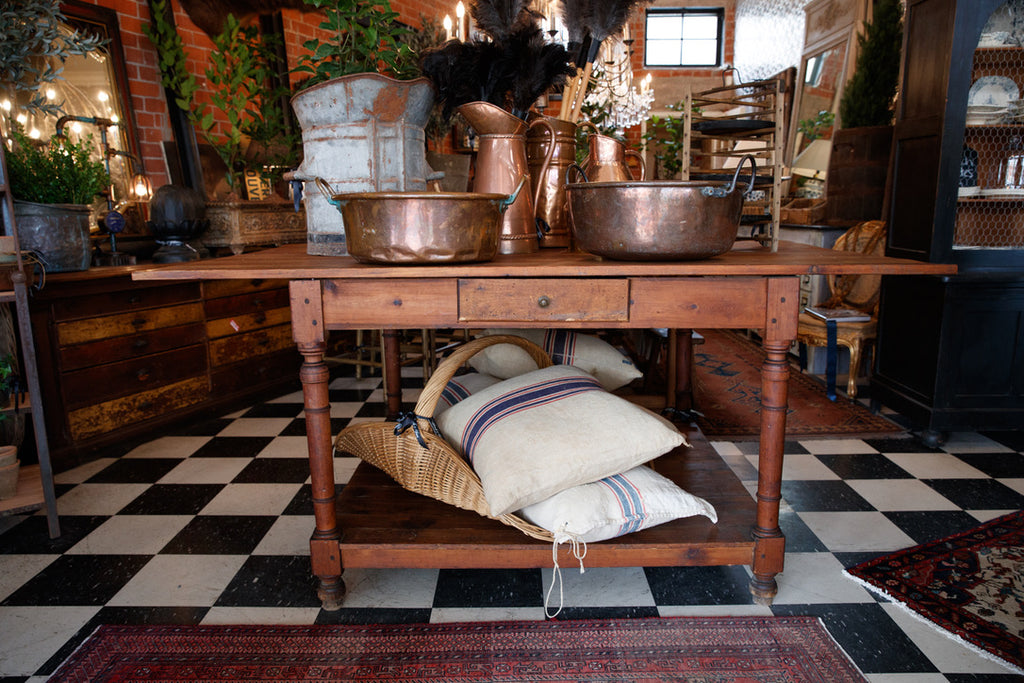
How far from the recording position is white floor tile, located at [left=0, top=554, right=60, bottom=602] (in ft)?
6.19

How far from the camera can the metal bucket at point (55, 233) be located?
2.45m

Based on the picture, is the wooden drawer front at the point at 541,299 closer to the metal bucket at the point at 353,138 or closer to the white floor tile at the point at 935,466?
the metal bucket at the point at 353,138

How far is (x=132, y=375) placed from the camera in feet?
9.66

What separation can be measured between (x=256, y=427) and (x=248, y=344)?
0.54m

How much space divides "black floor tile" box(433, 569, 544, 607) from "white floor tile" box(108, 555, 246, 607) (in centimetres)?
62

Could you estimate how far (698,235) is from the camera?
4.88 feet

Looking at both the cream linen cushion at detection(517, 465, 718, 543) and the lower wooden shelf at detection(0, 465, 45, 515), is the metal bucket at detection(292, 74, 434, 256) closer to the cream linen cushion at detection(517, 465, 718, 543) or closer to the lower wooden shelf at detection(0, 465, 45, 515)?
the cream linen cushion at detection(517, 465, 718, 543)

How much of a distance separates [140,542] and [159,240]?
65.6 inches

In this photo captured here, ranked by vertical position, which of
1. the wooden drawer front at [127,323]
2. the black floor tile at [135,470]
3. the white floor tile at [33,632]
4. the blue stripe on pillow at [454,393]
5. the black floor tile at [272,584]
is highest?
the wooden drawer front at [127,323]

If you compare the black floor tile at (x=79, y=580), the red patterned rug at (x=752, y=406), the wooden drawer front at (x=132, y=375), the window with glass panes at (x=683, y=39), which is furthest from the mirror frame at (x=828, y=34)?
the black floor tile at (x=79, y=580)

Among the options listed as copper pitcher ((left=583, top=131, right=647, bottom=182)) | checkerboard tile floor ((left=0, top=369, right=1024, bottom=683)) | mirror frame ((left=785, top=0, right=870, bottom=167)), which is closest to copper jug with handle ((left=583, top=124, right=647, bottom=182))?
copper pitcher ((left=583, top=131, right=647, bottom=182))

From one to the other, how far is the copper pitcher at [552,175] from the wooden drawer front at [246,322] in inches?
67.6

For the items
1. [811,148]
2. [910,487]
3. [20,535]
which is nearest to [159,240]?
[20,535]

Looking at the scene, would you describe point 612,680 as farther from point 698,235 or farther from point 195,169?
point 195,169
